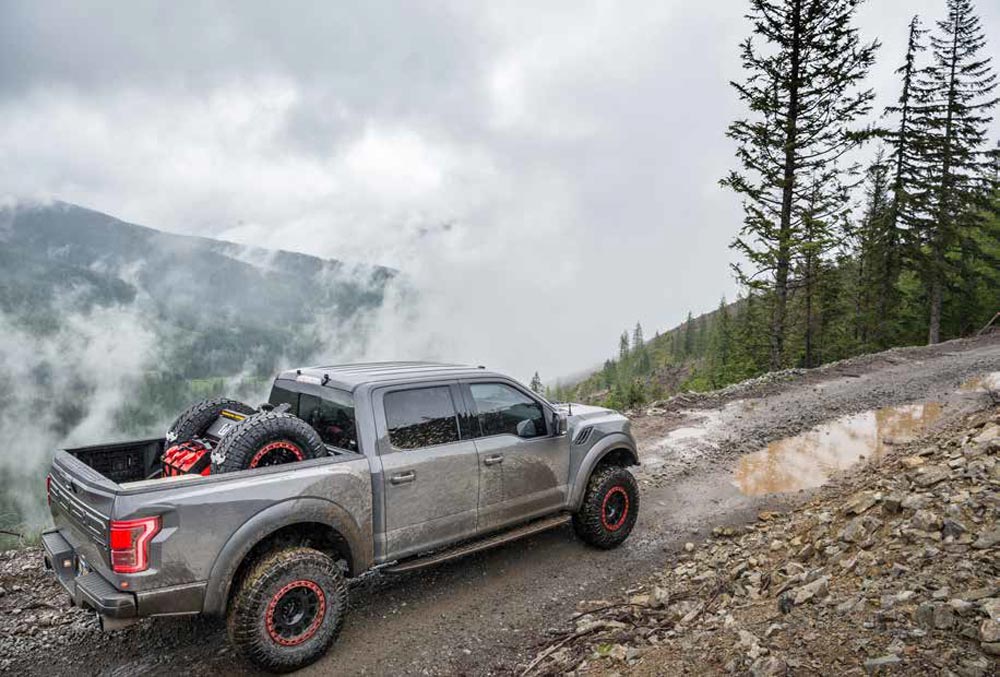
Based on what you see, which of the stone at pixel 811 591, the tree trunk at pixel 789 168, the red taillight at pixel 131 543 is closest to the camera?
the red taillight at pixel 131 543

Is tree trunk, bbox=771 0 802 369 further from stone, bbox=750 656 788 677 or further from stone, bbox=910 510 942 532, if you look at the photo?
stone, bbox=750 656 788 677

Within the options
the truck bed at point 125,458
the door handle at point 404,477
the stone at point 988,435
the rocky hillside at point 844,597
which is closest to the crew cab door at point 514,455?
the door handle at point 404,477

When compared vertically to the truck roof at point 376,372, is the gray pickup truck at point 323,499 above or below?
below

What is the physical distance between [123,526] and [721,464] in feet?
25.9

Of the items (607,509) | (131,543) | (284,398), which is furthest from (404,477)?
(607,509)

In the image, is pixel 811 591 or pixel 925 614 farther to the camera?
pixel 811 591

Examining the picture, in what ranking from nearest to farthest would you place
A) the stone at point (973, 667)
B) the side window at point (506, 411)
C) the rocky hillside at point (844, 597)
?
the stone at point (973, 667)
the rocky hillside at point (844, 597)
the side window at point (506, 411)

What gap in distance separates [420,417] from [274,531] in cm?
141

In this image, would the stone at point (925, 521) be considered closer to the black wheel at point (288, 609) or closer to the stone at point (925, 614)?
the stone at point (925, 614)

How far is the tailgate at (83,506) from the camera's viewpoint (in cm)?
358

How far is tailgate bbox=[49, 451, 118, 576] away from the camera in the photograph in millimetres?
3584

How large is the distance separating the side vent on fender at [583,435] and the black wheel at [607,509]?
18.0 inches

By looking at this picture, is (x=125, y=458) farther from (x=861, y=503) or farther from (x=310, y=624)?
(x=861, y=503)

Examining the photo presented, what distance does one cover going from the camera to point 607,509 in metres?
6.11
